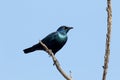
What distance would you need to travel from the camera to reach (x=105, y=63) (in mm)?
3010

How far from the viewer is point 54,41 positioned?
9.87m

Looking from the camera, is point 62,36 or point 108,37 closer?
point 108,37

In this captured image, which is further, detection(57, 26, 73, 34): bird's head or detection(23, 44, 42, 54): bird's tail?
detection(57, 26, 73, 34): bird's head

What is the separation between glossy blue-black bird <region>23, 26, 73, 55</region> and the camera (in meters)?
9.35

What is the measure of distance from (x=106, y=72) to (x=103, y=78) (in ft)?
0.24

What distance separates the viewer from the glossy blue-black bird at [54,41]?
935 centimetres

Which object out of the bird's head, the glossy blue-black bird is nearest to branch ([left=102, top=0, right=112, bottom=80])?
the glossy blue-black bird

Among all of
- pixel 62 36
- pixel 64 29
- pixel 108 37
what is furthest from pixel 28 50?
pixel 108 37

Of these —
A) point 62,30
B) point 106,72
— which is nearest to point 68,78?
point 106,72

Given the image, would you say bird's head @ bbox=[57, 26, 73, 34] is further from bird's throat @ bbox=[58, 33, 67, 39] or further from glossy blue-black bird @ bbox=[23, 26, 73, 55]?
bird's throat @ bbox=[58, 33, 67, 39]

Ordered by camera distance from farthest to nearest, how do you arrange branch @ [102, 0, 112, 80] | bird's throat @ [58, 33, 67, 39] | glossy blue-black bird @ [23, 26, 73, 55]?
1. bird's throat @ [58, 33, 67, 39]
2. glossy blue-black bird @ [23, 26, 73, 55]
3. branch @ [102, 0, 112, 80]

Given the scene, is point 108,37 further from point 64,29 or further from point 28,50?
point 64,29

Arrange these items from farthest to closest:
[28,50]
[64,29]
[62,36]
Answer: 1. [64,29]
2. [62,36]
3. [28,50]

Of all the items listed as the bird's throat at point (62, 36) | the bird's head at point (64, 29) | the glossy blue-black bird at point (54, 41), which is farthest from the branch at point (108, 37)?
the bird's head at point (64, 29)
